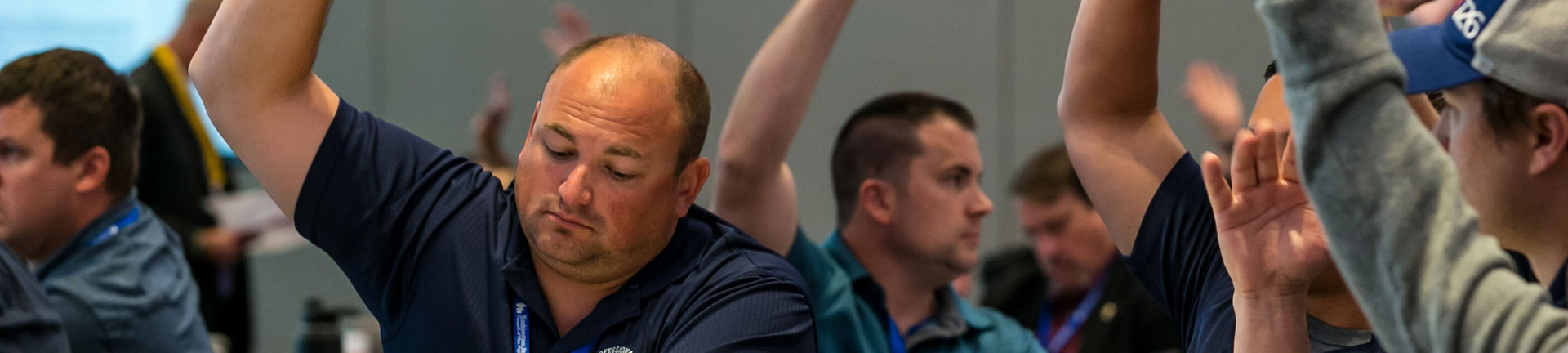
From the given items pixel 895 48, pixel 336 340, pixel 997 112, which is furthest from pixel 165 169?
pixel 997 112

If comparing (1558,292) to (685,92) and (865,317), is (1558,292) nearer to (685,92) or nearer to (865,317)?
(685,92)

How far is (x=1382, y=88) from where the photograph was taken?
77 centimetres

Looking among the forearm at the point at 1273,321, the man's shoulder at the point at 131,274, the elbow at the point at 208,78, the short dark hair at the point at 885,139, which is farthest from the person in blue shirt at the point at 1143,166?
the man's shoulder at the point at 131,274

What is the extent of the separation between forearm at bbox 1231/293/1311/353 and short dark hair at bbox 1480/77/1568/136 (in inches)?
8.0

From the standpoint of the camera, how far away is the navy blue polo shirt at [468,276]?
59.2 inches

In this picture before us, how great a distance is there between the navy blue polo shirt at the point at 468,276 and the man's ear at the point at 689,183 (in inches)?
2.3

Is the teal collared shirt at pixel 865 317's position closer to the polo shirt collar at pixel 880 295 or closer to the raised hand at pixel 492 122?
the polo shirt collar at pixel 880 295

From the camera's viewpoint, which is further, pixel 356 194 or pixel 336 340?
pixel 336 340

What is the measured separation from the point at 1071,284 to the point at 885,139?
1.29m

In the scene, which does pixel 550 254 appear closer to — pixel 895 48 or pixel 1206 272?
pixel 1206 272

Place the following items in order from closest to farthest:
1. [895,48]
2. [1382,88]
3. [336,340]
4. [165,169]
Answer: [1382,88]
[336,340]
[165,169]
[895,48]

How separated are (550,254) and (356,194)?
23 centimetres

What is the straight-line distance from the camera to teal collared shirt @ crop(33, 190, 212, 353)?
195 centimetres

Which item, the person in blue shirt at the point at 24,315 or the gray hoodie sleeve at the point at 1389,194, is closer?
the gray hoodie sleeve at the point at 1389,194
